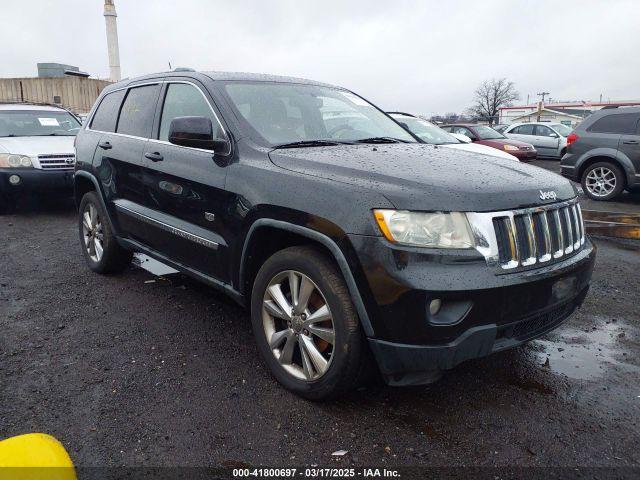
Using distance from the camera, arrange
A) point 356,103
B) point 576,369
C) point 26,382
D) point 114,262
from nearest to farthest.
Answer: point 26,382, point 576,369, point 356,103, point 114,262

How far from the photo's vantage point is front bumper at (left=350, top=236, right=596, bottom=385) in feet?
7.40

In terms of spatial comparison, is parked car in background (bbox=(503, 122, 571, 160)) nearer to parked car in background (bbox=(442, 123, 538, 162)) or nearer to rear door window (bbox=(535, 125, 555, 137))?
rear door window (bbox=(535, 125, 555, 137))

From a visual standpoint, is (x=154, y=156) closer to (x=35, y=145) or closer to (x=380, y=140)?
(x=380, y=140)

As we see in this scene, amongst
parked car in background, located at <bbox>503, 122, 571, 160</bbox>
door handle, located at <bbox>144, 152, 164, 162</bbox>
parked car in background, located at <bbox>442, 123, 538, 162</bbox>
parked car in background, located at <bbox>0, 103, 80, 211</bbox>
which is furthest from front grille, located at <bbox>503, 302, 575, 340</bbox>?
parked car in background, located at <bbox>503, 122, 571, 160</bbox>

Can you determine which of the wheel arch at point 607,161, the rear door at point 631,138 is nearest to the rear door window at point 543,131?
the wheel arch at point 607,161

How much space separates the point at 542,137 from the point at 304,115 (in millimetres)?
18718

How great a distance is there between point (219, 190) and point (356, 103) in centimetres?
168

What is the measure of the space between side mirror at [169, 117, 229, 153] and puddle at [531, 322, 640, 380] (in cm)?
248

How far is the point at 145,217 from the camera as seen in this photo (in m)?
3.88

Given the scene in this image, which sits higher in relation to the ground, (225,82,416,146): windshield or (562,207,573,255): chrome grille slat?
(225,82,416,146): windshield

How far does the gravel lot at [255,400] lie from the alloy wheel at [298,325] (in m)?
0.22

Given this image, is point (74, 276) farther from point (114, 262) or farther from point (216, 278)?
point (216, 278)

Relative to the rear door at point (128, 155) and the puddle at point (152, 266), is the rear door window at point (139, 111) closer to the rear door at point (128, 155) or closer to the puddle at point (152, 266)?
the rear door at point (128, 155)

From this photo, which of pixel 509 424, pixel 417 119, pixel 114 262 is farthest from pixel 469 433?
pixel 417 119
